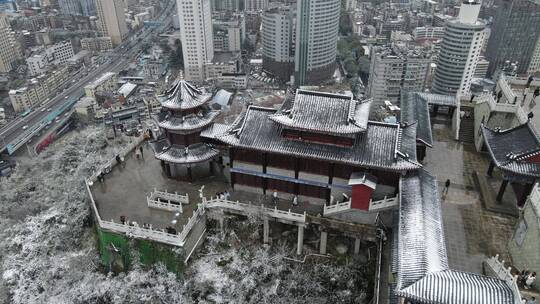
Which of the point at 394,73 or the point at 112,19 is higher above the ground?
the point at 112,19

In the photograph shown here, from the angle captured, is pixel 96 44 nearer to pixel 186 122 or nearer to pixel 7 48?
pixel 7 48

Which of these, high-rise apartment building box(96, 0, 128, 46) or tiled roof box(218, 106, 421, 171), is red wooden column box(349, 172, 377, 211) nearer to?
tiled roof box(218, 106, 421, 171)

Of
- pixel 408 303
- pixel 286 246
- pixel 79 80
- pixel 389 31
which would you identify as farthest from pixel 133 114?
pixel 389 31

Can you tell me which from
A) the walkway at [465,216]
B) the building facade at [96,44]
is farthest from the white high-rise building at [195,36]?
the walkway at [465,216]

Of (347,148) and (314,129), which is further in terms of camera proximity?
(347,148)

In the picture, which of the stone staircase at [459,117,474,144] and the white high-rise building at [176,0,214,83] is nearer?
the stone staircase at [459,117,474,144]

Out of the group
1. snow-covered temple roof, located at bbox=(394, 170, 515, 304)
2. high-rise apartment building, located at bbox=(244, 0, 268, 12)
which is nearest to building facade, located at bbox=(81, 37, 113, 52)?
high-rise apartment building, located at bbox=(244, 0, 268, 12)

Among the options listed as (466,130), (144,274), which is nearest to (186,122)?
(144,274)
